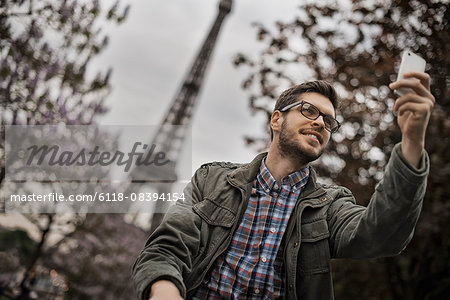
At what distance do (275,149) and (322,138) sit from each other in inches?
11.8

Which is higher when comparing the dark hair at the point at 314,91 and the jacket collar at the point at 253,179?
the dark hair at the point at 314,91

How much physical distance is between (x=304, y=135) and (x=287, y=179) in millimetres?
269

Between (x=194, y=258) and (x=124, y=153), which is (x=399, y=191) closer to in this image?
(x=194, y=258)

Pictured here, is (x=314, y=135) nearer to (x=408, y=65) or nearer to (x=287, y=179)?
Result: (x=287, y=179)

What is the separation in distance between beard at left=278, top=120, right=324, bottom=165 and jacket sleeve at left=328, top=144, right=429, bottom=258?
15.5 inches

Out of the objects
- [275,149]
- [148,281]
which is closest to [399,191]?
[275,149]

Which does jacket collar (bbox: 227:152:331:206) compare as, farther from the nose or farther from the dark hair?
the dark hair

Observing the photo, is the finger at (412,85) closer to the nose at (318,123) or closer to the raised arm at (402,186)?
the raised arm at (402,186)

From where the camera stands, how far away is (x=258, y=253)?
7.38 ft

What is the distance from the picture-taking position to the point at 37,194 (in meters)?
12.2

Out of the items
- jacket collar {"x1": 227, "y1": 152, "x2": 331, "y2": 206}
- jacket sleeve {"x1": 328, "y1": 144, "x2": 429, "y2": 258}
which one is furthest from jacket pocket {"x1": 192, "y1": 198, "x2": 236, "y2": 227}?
jacket sleeve {"x1": 328, "y1": 144, "x2": 429, "y2": 258}

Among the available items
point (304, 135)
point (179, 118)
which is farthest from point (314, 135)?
point (179, 118)

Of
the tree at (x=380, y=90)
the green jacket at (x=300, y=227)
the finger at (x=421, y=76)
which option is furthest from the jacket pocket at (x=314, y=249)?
the tree at (x=380, y=90)

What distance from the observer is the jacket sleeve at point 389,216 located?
70.3 inches
